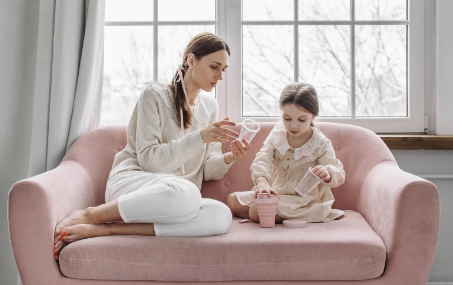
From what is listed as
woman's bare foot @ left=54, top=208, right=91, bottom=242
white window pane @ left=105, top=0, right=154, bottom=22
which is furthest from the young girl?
white window pane @ left=105, top=0, right=154, bottom=22

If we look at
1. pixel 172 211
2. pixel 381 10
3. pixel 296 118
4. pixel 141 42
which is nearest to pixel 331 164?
pixel 296 118

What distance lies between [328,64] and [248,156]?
0.82 meters

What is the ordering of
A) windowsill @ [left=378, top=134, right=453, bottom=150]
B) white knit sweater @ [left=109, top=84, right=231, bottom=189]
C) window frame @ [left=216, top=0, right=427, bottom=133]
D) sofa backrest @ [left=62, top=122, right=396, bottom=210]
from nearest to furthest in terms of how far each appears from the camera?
white knit sweater @ [left=109, top=84, right=231, bottom=189] < sofa backrest @ [left=62, top=122, right=396, bottom=210] < windowsill @ [left=378, top=134, right=453, bottom=150] < window frame @ [left=216, top=0, right=427, bottom=133]

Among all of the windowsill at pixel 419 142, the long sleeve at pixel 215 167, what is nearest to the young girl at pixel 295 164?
the long sleeve at pixel 215 167

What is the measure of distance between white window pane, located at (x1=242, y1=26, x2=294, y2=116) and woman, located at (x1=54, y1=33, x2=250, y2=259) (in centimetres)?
48

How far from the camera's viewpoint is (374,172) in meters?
2.05

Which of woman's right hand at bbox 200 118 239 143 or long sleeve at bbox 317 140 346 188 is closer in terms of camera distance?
woman's right hand at bbox 200 118 239 143

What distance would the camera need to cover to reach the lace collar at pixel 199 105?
210cm

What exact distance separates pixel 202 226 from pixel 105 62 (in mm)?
1428

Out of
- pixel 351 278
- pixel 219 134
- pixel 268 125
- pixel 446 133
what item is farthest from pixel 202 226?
pixel 446 133

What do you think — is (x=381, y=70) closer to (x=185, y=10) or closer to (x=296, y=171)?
(x=296, y=171)

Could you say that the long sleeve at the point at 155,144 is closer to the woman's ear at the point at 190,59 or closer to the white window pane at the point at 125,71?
the woman's ear at the point at 190,59

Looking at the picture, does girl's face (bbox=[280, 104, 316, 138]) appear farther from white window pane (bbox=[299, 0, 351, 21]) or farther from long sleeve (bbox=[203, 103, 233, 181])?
white window pane (bbox=[299, 0, 351, 21])

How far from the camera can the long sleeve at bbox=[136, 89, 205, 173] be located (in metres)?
1.92
